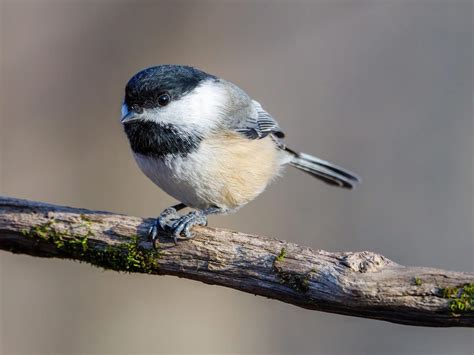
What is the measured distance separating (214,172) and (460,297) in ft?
4.51

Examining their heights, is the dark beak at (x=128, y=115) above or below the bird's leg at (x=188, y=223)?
above

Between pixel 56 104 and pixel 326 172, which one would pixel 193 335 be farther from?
pixel 56 104

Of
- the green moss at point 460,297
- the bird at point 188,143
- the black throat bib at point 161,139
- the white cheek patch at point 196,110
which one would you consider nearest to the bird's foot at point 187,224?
the bird at point 188,143

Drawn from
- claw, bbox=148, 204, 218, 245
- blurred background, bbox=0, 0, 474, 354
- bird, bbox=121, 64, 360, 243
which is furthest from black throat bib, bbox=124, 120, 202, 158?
blurred background, bbox=0, 0, 474, 354

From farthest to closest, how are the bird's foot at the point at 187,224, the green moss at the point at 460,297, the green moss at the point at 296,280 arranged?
1. the bird's foot at the point at 187,224
2. the green moss at the point at 296,280
3. the green moss at the point at 460,297

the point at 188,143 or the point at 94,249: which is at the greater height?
the point at 188,143

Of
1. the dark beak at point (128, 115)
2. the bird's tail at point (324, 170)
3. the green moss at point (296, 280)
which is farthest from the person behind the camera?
the bird's tail at point (324, 170)

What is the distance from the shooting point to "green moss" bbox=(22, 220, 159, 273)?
259cm

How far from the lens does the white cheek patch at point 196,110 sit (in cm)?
279

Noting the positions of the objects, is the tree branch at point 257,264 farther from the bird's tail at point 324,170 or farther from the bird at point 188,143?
the bird's tail at point 324,170

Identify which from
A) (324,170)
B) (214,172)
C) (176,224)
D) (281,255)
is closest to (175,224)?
(176,224)

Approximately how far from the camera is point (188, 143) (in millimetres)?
2809

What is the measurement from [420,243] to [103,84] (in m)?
2.98

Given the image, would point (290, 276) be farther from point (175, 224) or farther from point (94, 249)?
point (94, 249)
